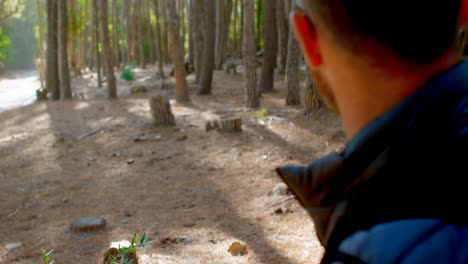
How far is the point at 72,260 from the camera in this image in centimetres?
423

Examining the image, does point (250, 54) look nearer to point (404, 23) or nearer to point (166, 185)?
point (166, 185)

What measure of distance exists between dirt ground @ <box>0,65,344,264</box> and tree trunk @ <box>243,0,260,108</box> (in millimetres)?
Answer: 365

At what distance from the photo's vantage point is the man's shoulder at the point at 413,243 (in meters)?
0.63

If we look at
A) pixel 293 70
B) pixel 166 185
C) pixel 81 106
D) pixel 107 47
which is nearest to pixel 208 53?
pixel 107 47

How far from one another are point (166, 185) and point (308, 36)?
18.3ft

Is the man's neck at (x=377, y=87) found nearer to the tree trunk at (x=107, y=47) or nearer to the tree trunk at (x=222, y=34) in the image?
the tree trunk at (x=107, y=47)

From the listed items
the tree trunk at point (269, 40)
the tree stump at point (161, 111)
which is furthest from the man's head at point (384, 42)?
the tree trunk at point (269, 40)

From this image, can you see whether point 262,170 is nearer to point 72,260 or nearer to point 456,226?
point 72,260

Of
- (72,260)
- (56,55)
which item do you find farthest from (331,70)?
(56,55)

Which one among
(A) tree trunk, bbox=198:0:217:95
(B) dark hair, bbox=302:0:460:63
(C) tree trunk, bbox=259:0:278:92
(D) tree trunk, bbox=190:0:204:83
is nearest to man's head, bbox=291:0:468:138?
(B) dark hair, bbox=302:0:460:63

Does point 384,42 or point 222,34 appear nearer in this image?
point 384,42

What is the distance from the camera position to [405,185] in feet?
2.26

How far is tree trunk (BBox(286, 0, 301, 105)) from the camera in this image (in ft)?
30.4

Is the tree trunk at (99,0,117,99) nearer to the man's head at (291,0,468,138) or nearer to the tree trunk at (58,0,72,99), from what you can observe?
the tree trunk at (58,0,72,99)
